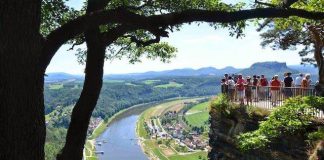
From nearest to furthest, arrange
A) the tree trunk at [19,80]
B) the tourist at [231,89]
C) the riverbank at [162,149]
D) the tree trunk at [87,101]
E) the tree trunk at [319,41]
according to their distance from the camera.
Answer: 1. the tree trunk at [19,80]
2. the tree trunk at [87,101]
3. the tree trunk at [319,41]
4. the tourist at [231,89]
5. the riverbank at [162,149]

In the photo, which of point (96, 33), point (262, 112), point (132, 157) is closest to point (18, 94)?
point (96, 33)

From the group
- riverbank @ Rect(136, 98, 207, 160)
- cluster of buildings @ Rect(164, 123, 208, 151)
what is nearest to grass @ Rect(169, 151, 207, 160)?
riverbank @ Rect(136, 98, 207, 160)

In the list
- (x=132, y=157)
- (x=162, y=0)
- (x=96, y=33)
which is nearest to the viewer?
(x=96, y=33)

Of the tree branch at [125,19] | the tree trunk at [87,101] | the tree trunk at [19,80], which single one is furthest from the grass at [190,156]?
the tree trunk at [19,80]

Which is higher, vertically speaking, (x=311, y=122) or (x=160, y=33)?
(x=160, y=33)

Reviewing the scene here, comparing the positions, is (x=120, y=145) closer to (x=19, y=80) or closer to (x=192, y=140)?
(x=192, y=140)

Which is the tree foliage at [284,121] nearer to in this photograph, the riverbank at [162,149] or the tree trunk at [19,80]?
the tree trunk at [19,80]

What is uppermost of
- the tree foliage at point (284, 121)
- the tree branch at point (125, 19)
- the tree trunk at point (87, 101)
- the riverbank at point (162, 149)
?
the tree branch at point (125, 19)

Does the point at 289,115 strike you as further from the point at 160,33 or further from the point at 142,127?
the point at 142,127
